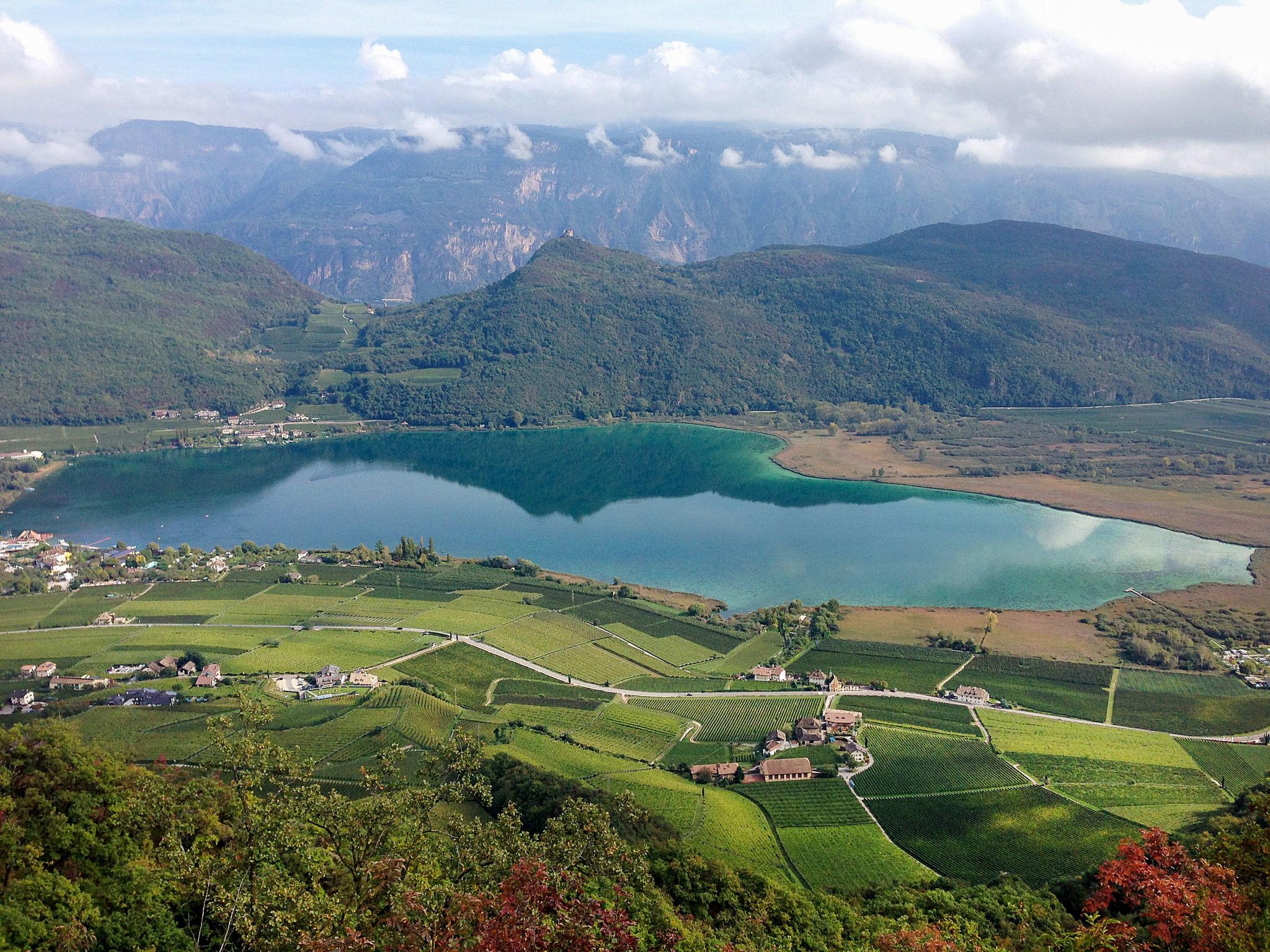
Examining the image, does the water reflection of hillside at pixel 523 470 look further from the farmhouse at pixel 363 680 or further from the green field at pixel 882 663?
the farmhouse at pixel 363 680

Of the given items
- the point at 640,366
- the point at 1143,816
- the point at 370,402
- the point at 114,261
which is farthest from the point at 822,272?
the point at 1143,816

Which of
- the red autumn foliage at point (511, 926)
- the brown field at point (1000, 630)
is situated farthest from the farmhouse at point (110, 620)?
the red autumn foliage at point (511, 926)

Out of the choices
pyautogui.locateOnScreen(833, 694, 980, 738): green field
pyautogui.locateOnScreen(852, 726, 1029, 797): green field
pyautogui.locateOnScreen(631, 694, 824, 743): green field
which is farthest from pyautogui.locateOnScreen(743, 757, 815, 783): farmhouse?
pyautogui.locateOnScreen(833, 694, 980, 738): green field

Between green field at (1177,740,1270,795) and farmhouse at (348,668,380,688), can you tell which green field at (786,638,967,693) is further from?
farmhouse at (348,668,380,688)

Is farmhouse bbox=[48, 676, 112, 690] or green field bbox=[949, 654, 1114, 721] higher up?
green field bbox=[949, 654, 1114, 721]

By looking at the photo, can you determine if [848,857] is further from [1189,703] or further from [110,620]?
[110,620]
